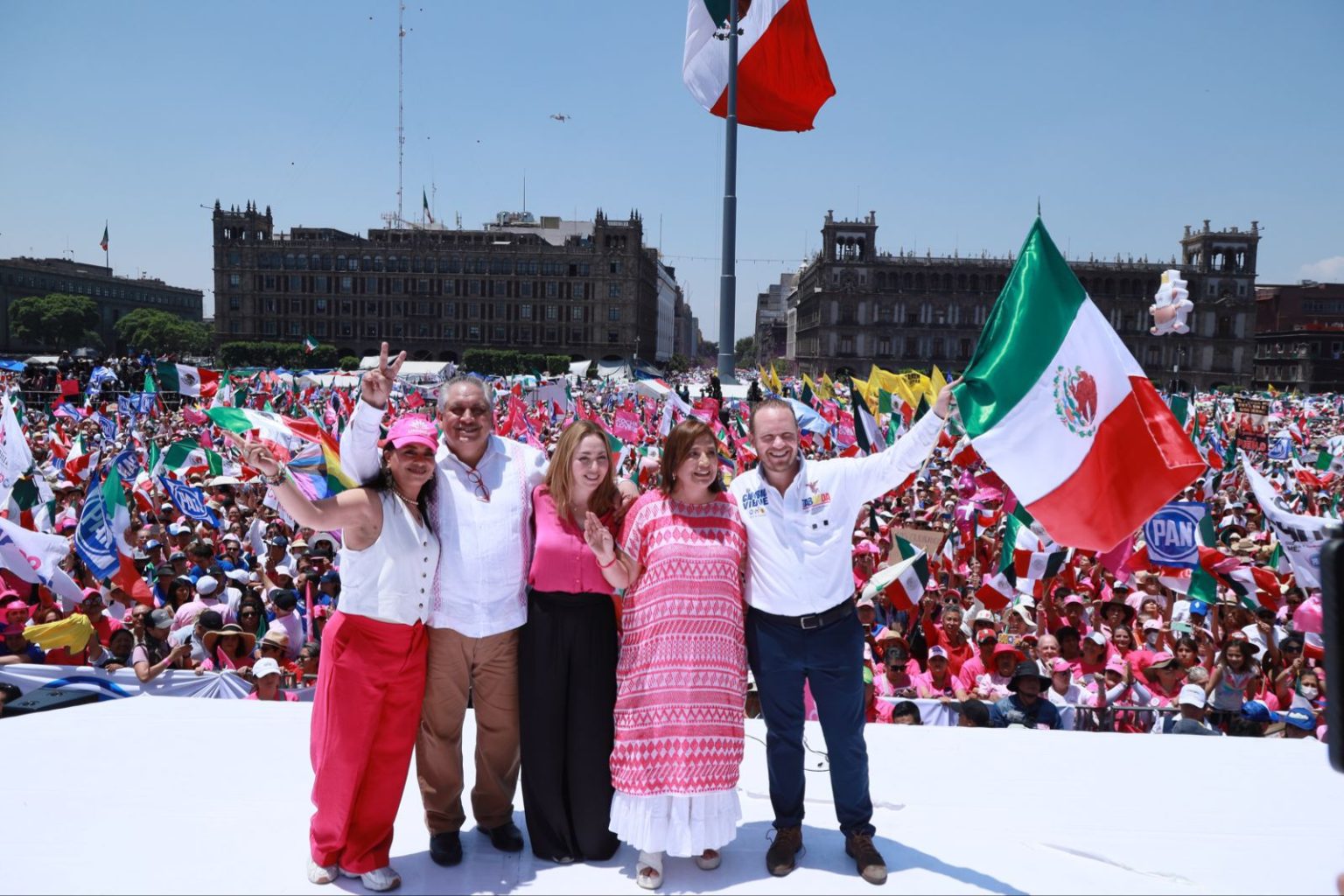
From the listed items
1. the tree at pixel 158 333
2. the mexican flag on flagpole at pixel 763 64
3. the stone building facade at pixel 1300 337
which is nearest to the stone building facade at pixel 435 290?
the tree at pixel 158 333

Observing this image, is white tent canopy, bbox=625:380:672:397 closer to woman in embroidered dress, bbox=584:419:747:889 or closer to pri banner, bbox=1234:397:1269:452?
pri banner, bbox=1234:397:1269:452

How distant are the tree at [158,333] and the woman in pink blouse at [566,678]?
96.0 meters

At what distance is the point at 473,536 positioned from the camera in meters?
3.11

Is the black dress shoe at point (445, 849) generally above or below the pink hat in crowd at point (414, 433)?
below

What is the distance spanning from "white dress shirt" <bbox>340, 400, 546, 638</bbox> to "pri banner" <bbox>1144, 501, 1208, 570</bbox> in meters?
6.01

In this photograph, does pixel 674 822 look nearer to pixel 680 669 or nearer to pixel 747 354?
pixel 680 669

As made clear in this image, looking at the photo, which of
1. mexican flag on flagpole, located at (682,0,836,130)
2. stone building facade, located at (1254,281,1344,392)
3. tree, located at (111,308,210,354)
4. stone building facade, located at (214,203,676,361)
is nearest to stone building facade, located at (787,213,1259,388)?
stone building facade, located at (1254,281,1344,392)

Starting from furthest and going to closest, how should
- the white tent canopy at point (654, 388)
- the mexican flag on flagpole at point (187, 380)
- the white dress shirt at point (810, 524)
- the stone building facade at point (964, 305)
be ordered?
the stone building facade at point (964, 305), the white tent canopy at point (654, 388), the mexican flag on flagpole at point (187, 380), the white dress shirt at point (810, 524)

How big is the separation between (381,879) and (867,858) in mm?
1492

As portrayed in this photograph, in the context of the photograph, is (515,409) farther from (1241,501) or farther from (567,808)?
(567,808)

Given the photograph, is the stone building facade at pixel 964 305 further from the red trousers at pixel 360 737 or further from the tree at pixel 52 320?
the red trousers at pixel 360 737

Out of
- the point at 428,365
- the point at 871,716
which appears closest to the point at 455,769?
the point at 871,716

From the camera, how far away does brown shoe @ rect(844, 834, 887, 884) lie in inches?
118

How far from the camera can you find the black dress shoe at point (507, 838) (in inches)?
126
